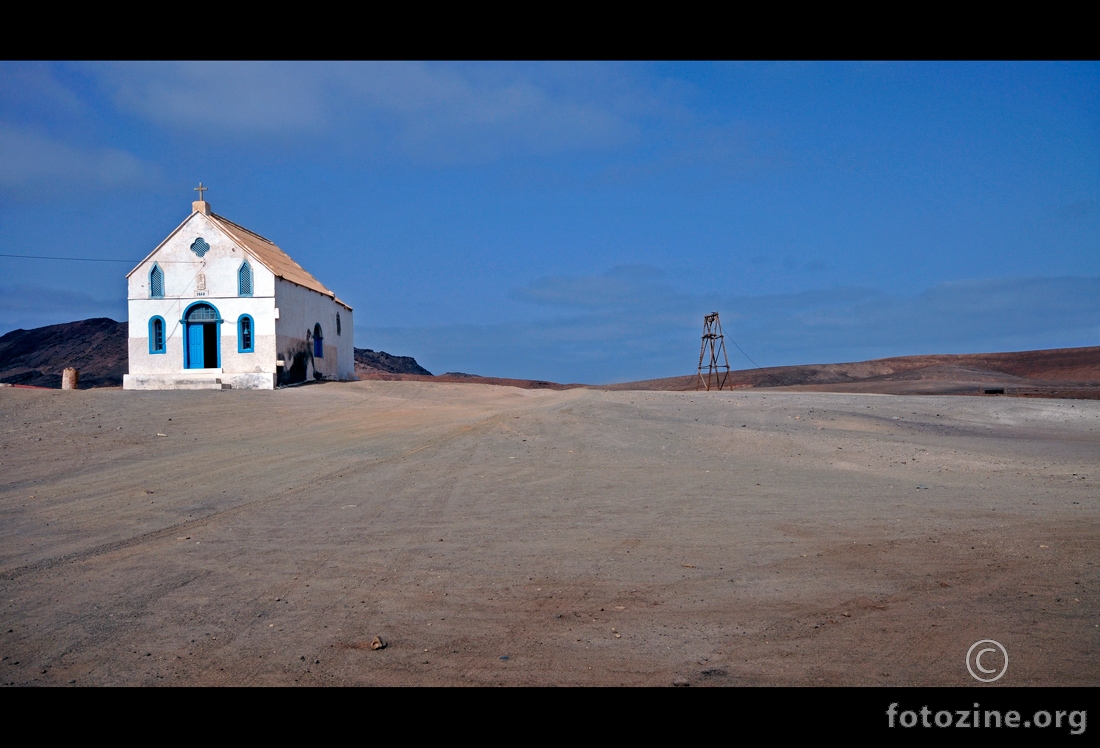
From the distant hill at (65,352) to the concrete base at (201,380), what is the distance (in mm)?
18920

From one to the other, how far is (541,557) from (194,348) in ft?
Answer: 79.1

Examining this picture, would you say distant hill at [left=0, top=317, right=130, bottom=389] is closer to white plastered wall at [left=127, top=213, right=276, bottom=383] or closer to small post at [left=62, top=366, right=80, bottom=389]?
white plastered wall at [left=127, top=213, right=276, bottom=383]

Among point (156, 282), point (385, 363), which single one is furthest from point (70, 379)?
point (385, 363)

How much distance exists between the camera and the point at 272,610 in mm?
5703

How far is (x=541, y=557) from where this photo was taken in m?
7.23

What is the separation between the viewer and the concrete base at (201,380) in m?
26.1

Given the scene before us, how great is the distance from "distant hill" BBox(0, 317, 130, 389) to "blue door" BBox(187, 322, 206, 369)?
768 inches

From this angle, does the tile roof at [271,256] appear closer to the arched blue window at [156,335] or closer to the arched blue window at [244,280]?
the arched blue window at [244,280]

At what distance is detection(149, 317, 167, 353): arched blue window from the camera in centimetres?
2708

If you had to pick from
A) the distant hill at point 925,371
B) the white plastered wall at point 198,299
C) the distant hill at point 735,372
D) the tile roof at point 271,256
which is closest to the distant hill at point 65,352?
the distant hill at point 735,372

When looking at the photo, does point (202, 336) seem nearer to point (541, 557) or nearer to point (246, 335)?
point (246, 335)
